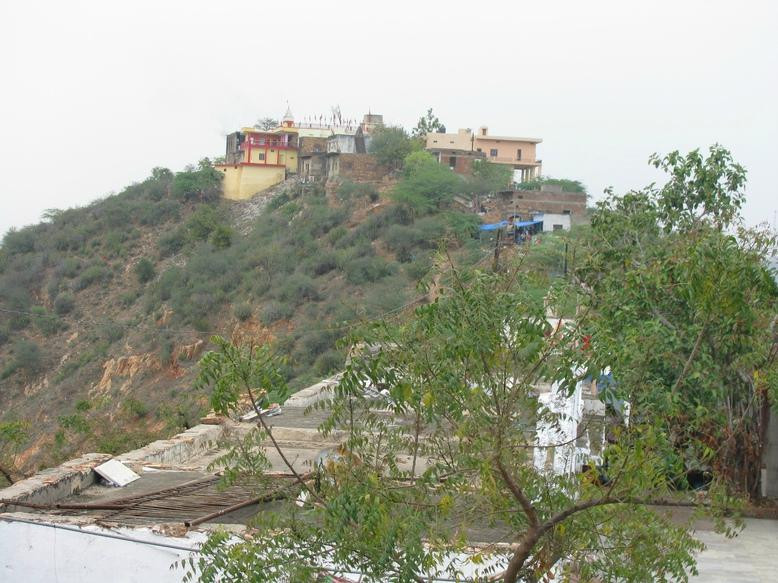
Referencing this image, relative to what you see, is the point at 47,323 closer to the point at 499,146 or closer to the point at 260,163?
the point at 260,163

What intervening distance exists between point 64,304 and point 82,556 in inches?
1383

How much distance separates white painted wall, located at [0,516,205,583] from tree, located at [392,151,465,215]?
31221 millimetres

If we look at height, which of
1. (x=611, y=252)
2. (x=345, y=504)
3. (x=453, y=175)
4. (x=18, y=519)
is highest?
(x=453, y=175)

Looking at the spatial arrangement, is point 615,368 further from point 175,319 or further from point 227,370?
point 175,319

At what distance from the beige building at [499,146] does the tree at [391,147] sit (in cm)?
210

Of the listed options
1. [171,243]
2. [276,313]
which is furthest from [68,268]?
[276,313]

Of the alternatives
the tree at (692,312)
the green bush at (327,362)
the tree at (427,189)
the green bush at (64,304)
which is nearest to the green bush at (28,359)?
the green bush at (64,304)

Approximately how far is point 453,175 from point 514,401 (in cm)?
3683

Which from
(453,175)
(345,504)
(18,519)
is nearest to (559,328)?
(345,504)

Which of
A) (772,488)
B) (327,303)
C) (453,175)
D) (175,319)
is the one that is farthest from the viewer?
(453,175)

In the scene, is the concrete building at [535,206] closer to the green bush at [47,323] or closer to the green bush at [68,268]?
the green bush at [47,323]

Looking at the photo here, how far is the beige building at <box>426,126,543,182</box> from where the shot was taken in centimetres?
4981

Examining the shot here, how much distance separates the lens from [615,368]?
4.09 meters

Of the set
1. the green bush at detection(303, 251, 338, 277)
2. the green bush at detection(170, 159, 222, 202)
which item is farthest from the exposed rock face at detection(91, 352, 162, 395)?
the green bush at detection(170, 159, 222, 202)
